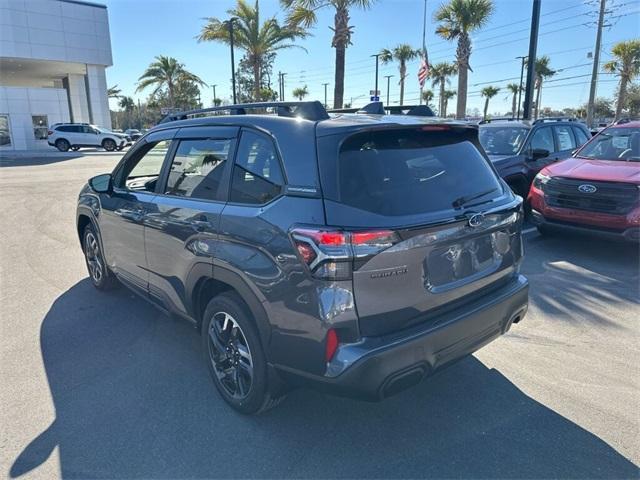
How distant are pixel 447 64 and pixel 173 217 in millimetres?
54166

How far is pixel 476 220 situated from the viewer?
2732 mm

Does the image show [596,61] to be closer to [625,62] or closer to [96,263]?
A: [625,62]

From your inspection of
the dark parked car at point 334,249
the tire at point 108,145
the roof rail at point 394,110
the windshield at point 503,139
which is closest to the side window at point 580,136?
the windshield at point 503,139

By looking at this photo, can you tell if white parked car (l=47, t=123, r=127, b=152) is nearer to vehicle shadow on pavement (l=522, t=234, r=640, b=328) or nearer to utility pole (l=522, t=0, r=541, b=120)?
utility pole (l=522, t=0, r=541, b=120)

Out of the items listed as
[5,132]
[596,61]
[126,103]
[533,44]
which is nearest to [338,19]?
[533,44]

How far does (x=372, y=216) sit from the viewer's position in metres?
2.35

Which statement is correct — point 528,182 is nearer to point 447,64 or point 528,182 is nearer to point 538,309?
point 538,309

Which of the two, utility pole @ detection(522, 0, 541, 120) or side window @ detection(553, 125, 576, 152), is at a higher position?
utility pole @ detection(522, 0, 541, 120)

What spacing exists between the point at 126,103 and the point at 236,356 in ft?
315

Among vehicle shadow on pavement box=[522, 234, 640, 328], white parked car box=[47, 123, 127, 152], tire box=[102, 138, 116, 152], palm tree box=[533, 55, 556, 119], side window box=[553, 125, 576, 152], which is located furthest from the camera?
palm tree box=[533, 55, 556, 119]

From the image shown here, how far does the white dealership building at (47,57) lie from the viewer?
31016 millimetres

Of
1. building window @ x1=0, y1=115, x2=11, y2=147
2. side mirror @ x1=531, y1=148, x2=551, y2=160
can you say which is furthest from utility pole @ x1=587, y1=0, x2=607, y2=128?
building window @ x1=0, y1=115, x2=11, y2=147

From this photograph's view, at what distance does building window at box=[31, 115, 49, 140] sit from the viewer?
33.8m

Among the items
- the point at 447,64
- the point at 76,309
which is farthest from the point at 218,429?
the point at 447,64
